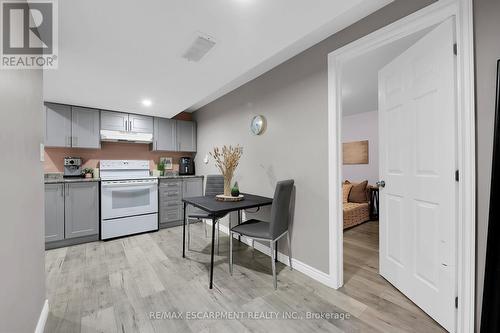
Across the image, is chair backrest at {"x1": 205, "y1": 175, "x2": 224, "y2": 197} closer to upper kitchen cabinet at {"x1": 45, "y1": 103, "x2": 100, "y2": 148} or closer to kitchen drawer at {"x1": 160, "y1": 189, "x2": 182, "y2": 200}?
kitchen drawer at {"x1": 160, "y1": 189, "x2": 182, "y2": 200}

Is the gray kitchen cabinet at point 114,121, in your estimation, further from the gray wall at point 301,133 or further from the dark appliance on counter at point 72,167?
the gray wall at point 301,133

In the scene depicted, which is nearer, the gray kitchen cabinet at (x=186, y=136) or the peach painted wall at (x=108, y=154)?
the peach painted wall at (x=108, y=154)

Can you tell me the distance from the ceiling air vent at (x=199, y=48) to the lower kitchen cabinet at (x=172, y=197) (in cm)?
242

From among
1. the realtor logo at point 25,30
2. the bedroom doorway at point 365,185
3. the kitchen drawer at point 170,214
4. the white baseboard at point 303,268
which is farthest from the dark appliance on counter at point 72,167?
the bedroom doorway at point 365,185

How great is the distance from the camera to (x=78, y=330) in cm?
143

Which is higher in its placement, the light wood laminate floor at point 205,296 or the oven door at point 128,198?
the oven door at point 128,198

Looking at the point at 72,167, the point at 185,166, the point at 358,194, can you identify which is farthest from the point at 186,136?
the point at 358,194

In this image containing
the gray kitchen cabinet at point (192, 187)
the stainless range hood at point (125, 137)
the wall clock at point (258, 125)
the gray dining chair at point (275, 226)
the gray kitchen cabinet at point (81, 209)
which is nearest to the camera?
the gray dining chair at point (275, 226)

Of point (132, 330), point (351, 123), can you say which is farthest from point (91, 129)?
point (351, 123)

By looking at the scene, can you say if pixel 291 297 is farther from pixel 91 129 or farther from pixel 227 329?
pixel 91 129

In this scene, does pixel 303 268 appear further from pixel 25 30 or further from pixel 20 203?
pixel 25 30

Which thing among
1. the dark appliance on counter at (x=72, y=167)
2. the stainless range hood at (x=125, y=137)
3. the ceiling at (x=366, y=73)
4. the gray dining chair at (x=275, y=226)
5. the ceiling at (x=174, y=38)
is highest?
the ceiling at (x=366, y=73)

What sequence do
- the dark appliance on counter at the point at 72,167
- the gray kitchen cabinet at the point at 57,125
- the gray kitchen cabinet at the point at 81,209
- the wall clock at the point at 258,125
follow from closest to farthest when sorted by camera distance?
the wall clock at the point at 258,125, the gray kitchen cabinet at the point at 81,209, the gray kitchen cabinet at the point at 57,125, the dark appliance on counter at the point at 72,167

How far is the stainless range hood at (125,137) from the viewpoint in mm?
3567
